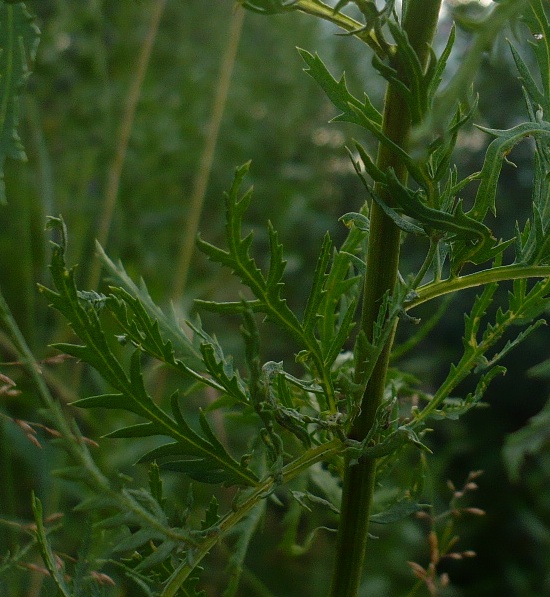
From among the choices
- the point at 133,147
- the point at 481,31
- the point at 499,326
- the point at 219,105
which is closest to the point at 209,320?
the point at 133,147

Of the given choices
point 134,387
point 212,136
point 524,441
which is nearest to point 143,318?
point 134,387

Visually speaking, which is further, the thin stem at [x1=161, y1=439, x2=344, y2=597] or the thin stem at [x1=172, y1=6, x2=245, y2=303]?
the thin stem at [x1=172, y1=6, x2=245, y2=303]

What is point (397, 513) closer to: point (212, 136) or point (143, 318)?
point (143, 318)

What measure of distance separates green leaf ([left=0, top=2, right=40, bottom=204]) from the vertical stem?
0.33ft

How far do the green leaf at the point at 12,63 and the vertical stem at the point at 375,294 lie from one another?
101 mm

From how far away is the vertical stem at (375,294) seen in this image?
0.20m

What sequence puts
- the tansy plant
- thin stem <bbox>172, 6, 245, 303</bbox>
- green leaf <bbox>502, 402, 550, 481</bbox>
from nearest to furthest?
the tansy plant, green leaf <bbox>502, 402, 550, 481</bbox>, thin stem <bbox>172, 6, 245, 303</bbox>

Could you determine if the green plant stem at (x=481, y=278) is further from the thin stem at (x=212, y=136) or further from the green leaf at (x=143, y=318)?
the thin stem at (x=212, y=136)

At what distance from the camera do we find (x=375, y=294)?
0.70 ft

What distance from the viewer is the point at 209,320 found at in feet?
3.80

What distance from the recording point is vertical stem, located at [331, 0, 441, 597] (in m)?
0.20

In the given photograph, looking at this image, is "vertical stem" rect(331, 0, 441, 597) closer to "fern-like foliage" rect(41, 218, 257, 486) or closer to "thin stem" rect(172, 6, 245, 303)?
"fern-like foliage" rect(41, 218, 257, 486)

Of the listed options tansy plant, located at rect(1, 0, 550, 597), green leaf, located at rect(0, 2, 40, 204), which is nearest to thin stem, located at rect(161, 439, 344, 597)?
tansy plant, located at rect(1, 0, 550, 597)

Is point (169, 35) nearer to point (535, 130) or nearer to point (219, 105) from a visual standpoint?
point (219, 105)
